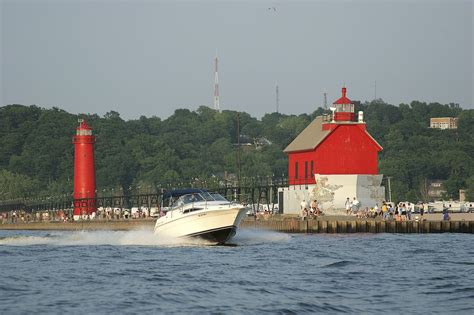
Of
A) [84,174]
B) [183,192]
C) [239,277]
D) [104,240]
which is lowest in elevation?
[239,277]

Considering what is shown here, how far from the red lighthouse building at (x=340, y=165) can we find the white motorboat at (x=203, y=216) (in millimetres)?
28225

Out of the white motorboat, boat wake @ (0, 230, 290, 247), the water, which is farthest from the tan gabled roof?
the white motorboat

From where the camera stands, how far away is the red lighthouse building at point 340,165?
8438cm

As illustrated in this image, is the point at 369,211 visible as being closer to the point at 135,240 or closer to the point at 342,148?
the point at 342,148

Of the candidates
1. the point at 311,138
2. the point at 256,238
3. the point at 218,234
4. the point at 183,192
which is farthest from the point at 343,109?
the point at 218,234

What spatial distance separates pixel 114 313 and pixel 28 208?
106200 mm

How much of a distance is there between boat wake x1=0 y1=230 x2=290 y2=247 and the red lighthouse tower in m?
42.4

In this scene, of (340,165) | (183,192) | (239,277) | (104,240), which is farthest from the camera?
(340,165)

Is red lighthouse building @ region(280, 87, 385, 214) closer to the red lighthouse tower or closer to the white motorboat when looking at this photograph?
the red lighthouse tower

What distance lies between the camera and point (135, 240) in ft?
198

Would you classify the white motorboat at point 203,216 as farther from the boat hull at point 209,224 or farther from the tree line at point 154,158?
the tree line at point 154,158

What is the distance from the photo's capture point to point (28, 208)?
13788 cm

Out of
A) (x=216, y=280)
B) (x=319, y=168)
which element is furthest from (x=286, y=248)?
(x=319, y=168)

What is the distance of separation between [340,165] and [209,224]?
32.6 metres
